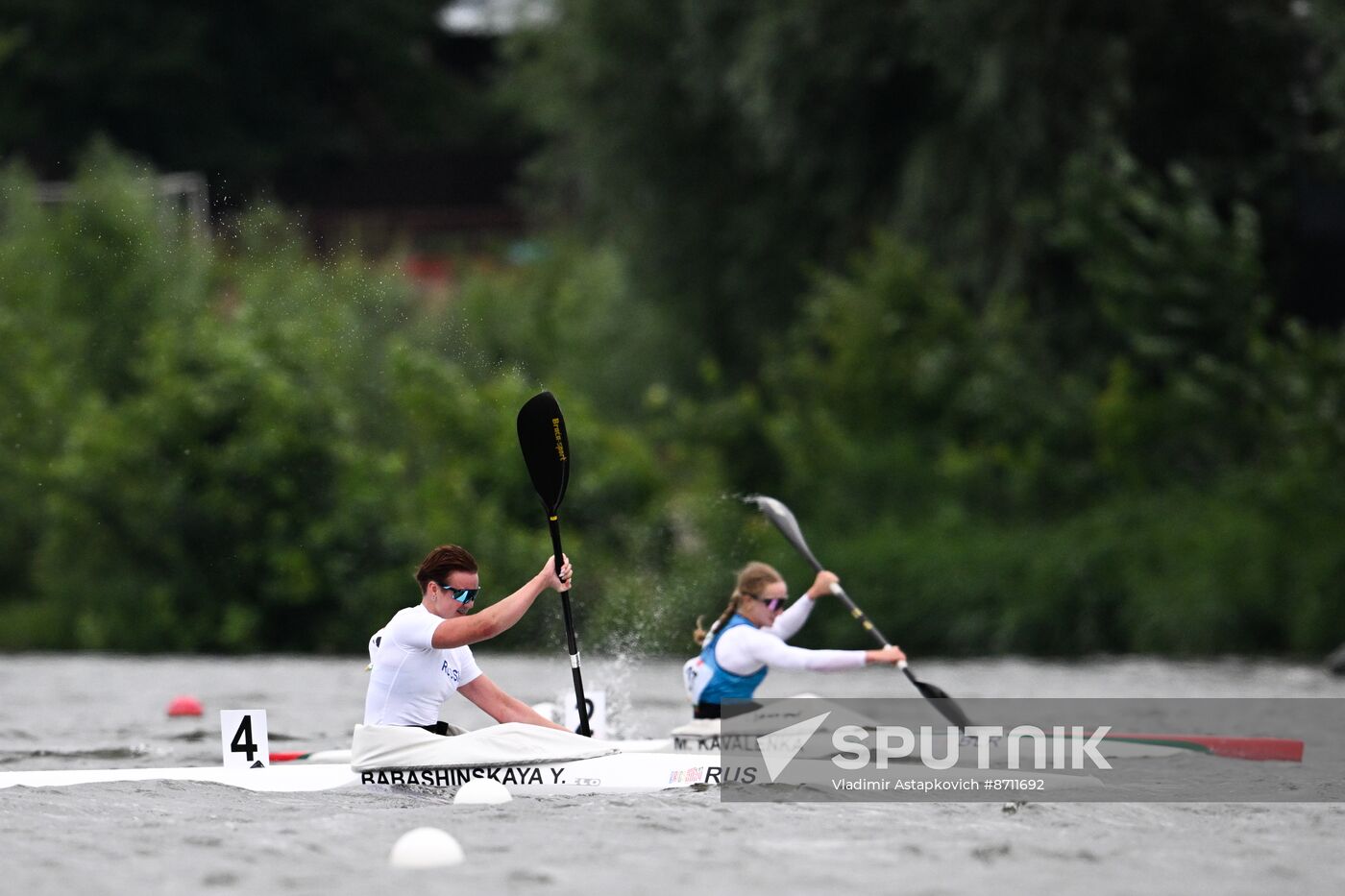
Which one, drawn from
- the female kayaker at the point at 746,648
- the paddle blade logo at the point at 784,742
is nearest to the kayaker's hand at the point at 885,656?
the female kayaker at the point at 746,648

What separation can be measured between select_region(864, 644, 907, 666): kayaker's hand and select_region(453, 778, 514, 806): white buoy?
204cm

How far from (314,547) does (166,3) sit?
2449cm

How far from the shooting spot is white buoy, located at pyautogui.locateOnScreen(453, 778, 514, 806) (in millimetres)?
9180

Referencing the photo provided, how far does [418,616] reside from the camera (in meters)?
9.47

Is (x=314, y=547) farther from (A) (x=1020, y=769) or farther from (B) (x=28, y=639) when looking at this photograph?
(A) (x=1020, y=769)

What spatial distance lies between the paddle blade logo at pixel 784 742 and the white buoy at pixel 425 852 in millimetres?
2862

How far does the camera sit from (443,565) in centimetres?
953

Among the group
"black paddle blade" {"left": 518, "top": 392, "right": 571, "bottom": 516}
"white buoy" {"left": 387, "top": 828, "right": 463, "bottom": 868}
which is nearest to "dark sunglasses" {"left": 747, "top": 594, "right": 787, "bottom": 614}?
"black paddle blade" {"left": 518, "top": 392, "right": 571, "bottom": 516}

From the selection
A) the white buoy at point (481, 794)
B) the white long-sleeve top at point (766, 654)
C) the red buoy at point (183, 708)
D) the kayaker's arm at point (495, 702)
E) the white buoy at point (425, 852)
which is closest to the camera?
the white buoy at point (425, 852)

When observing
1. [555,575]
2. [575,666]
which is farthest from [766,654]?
[555,575]

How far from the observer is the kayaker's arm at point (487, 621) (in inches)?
361

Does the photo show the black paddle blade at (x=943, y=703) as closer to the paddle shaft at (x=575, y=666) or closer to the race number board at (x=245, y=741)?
the paddle shaft at (x=575, y=666)

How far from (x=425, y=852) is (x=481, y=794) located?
201 cm

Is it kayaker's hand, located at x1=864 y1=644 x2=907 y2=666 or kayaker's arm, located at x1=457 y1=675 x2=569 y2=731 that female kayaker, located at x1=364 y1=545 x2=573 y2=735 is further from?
kayaker's hand, located at x1=864 y1=644 x2=907 y2=666
